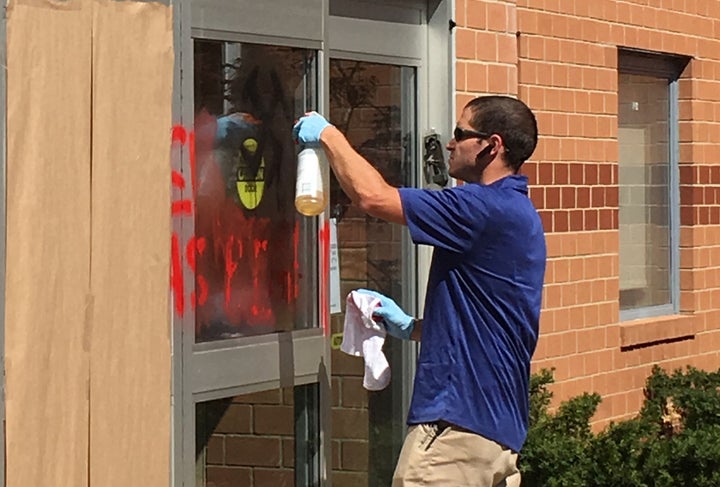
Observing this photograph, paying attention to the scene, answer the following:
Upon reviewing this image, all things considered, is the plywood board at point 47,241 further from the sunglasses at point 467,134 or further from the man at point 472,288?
the sunglasses at point 467,134

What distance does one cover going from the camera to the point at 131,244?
5.35 m

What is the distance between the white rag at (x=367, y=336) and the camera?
5789 millimetres

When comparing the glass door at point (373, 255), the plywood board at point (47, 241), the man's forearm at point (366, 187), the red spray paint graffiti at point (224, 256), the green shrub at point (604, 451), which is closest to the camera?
the plywood board at point (47, 241)

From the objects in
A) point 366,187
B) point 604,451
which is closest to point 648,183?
point 604,451

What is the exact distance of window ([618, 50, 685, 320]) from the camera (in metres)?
9.36

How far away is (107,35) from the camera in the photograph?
5.29m

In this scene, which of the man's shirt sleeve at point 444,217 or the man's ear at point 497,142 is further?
the man's ear at point 497,142

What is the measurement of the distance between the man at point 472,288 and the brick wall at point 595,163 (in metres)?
1.80

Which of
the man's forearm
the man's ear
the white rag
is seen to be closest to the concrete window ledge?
the white rag

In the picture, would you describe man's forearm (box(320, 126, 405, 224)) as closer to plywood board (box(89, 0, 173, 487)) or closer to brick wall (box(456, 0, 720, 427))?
plywood board (box(89, 0, 173, 487))

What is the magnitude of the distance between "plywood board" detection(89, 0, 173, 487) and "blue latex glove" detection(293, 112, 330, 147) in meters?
0.46

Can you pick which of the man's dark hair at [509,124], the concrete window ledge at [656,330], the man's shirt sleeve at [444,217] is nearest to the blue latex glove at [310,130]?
the man's shirt sleeve at [444,217]

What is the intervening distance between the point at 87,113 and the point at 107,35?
0.94 ft

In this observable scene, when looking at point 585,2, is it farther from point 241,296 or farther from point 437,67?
point 241,296
